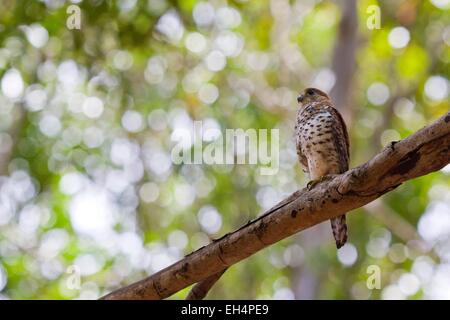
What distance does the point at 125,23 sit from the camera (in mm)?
6297

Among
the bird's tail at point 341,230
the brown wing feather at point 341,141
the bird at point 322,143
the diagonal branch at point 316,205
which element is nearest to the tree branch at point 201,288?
the diagonal branch at point 316,205

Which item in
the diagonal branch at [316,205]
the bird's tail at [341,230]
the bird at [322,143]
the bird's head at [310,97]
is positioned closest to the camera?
the diagonal branch at [316,205]

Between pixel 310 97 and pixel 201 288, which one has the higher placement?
pixel 310 97

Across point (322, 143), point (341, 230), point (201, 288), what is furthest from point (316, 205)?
point (322, 143)

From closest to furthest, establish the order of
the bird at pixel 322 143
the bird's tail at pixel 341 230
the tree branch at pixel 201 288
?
the tree branch at pixel 201 288, the bird's tail at pixel 341 230, the bird at pixel 322 143

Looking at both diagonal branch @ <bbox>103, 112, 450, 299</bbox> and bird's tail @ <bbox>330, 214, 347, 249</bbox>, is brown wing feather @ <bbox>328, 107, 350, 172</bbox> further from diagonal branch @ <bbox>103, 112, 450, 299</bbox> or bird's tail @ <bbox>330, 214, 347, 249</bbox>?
diagonal branch @ <bbox>103, 112, 450, 299</bbox>

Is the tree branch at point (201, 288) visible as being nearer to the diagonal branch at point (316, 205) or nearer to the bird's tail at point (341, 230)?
the diagonal branch at point (316, 205)

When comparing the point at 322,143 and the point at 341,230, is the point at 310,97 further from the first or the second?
the point at 341,230

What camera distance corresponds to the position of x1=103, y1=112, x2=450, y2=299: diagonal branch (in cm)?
265

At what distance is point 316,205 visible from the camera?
9.74 feet

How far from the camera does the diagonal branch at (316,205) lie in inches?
104
